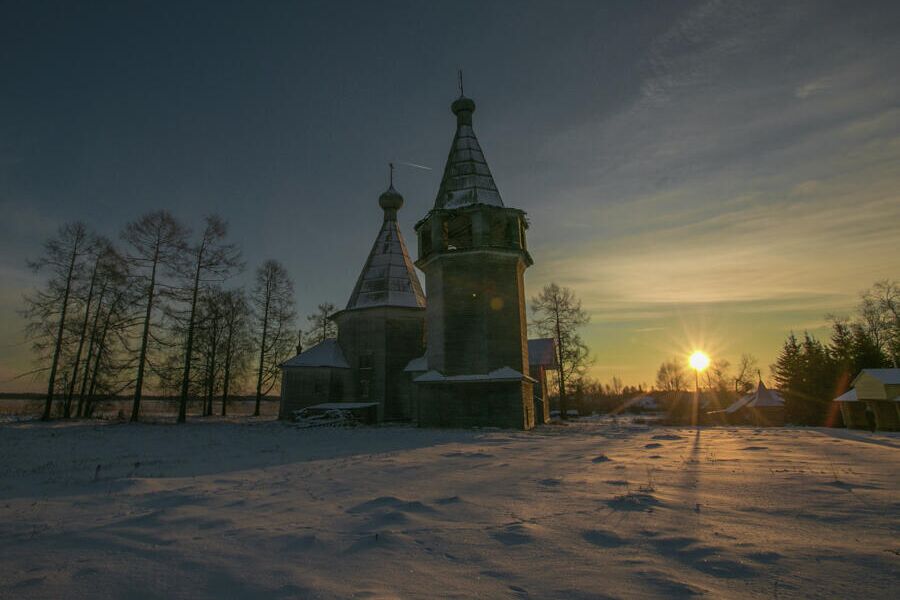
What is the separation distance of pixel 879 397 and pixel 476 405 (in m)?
20.8

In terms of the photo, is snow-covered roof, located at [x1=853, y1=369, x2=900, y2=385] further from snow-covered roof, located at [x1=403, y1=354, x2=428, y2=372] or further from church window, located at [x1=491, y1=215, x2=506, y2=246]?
snow-covered roof, located at [x1=403, y1=354, x2=428, y2=372]

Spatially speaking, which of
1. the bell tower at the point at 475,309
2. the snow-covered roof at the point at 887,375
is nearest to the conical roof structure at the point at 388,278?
the bell tower at the point at 475,309

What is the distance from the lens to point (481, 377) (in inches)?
762

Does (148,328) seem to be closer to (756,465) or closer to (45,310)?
(45,310)

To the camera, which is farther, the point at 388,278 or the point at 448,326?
the point at 388,278

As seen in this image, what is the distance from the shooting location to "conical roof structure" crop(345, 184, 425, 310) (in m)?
26.3

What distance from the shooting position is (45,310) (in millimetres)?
22000

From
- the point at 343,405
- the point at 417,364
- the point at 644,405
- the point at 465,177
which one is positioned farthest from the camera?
the point at 644,405

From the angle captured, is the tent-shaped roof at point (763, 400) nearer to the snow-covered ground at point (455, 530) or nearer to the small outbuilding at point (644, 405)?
the small outbuilding at point (644, 405)

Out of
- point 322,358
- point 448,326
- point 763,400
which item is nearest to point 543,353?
point 448,326

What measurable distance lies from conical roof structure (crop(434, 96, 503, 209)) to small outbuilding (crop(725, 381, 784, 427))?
28.0 meters

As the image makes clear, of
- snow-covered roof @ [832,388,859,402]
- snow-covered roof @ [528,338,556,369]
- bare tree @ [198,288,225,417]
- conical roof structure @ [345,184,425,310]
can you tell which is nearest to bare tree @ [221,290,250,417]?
bare tree @ [198,288,225,417]

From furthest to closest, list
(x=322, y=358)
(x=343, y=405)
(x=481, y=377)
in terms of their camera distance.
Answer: (x=322, y=358) < (x=343, y=405) < (x=481, y=377)

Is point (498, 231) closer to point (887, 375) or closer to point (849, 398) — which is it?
point (887, 375)
